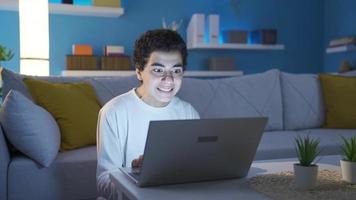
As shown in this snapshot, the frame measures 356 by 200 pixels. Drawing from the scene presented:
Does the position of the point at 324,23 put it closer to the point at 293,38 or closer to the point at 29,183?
the point at 293,38

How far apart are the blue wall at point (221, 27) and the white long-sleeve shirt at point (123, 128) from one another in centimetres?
270

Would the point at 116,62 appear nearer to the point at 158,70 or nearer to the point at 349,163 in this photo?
the point at 158,70

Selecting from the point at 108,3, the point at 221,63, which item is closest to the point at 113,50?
the point at 108,3

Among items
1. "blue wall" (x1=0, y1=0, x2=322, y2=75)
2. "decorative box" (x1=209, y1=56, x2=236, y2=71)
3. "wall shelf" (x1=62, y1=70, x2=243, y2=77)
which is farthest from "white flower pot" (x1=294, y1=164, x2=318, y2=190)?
"decorative box" (x1=209, y1=56, x2=236, y2=71)

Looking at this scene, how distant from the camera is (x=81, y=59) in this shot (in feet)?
12.3

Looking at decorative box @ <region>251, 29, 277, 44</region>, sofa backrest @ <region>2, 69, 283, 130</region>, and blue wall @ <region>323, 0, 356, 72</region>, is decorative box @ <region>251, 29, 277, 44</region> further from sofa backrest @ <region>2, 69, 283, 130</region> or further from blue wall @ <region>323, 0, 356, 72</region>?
sofa backrest @ <region>2, 69, 283, 130</region>

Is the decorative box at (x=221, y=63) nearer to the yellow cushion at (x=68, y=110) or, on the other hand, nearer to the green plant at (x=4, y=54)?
the green plant at (x=4, y=54)

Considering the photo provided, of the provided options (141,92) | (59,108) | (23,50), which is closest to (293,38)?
(23,50)

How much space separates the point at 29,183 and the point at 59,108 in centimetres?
43

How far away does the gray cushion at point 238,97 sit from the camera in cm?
250

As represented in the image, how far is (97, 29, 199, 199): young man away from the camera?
1248 millimetres

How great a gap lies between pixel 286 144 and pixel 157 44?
120cm

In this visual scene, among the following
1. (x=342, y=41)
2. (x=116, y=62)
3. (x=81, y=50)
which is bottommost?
(x=116, y=62)

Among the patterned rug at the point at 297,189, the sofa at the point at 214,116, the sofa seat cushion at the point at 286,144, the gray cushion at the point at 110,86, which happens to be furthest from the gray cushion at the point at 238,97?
the patterned rug at the point at 297,189
